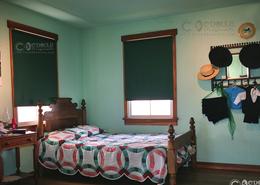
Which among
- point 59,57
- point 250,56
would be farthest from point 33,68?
point 250,56

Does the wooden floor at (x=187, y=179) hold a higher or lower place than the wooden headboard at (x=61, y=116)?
lower

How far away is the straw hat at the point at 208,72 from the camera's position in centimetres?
450

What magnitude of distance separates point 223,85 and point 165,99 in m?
0.98

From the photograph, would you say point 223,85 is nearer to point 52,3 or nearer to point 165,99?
point 165,99

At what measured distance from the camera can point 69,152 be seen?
13.1 feet

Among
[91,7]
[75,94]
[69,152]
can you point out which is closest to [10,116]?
[69,152]

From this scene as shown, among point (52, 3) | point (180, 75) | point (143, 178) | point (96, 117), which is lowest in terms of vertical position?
point (143, 178)

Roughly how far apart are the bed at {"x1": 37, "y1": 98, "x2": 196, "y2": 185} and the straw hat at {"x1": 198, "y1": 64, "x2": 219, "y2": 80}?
0.73m

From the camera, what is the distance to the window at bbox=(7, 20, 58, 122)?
4176mm
